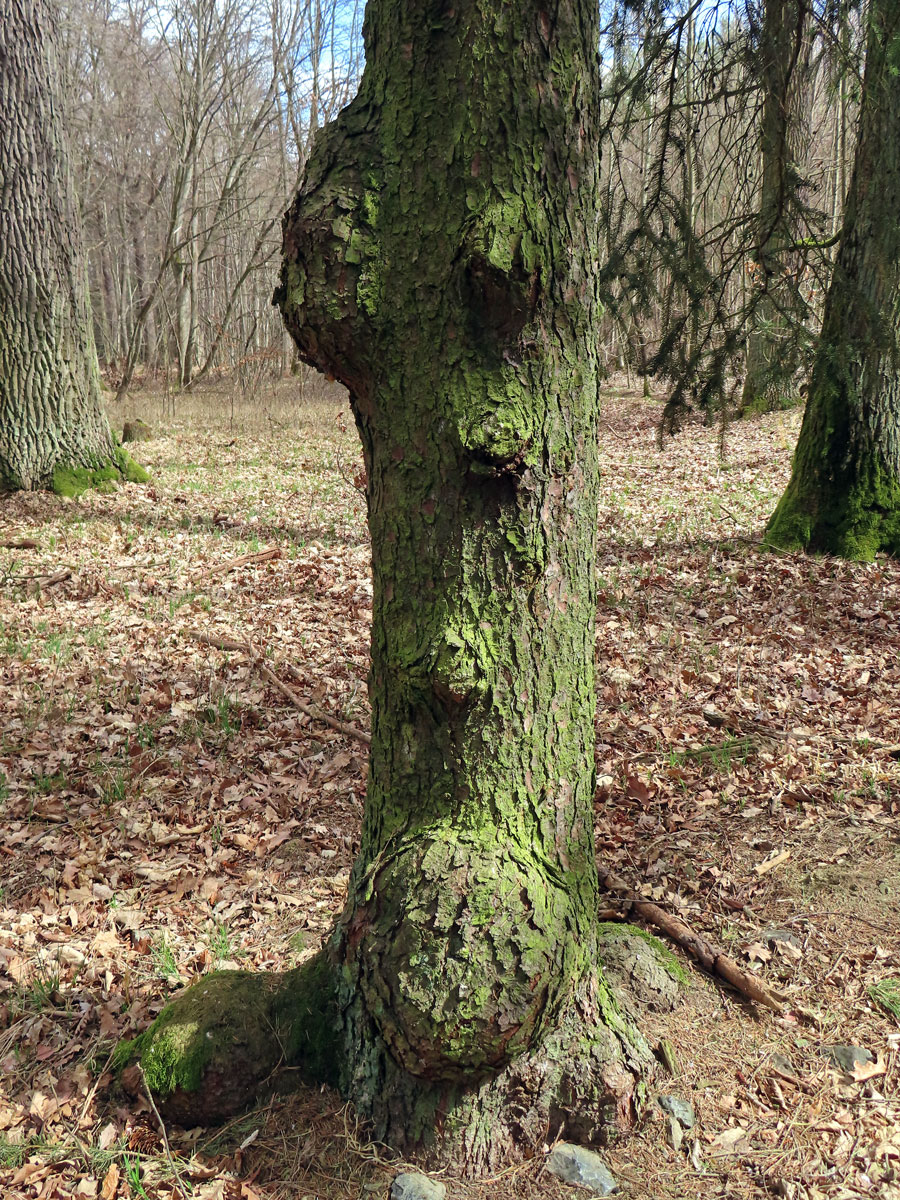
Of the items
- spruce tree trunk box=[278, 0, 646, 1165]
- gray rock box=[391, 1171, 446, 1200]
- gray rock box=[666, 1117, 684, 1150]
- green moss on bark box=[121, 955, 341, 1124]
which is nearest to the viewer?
spruce tree trunk box=[278, 0, 646, 1165]

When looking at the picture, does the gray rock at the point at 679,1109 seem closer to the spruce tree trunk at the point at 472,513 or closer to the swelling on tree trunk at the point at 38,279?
the spruce tree trunk at the point at 472,513

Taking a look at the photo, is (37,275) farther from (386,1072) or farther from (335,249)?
(386,1072)

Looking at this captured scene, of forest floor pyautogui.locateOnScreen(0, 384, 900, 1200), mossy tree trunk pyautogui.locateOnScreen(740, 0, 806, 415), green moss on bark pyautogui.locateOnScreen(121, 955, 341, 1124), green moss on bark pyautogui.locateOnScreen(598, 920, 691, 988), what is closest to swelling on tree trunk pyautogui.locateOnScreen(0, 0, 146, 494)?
forest floor pyautogui.locateOnScreen(0, 384, 900, 1200)

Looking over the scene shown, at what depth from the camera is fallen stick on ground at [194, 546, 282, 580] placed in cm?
712

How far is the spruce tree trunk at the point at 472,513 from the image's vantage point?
79.3 inches

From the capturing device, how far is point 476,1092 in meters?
2.20

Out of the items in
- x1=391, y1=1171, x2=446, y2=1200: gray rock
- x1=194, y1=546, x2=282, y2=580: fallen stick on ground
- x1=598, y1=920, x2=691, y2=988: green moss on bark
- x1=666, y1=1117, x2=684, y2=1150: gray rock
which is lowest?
x1=391, y1=1171, x2=446, y2=1200: gray rock

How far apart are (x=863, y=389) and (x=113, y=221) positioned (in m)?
31.6

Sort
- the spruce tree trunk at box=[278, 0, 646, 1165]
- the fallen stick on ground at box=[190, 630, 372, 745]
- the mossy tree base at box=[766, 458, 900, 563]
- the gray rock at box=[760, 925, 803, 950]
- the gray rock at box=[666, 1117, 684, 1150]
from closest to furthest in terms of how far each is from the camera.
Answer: the spruce tree trunk at box=[278, 0, 646, 1165] → the gray rock at box=[666, 1117, 684, 1150] → the gray rock at box=[760, 925, 803, 950] → the fallen stick on ground at box=[190, 630, 372, 745] → the mossy tree base at box=[766, 458, 900, 563]

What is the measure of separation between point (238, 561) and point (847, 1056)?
6.05 meters

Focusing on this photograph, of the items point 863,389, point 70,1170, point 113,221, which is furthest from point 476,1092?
point 113,221

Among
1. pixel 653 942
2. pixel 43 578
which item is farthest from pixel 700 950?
pixel 43 578

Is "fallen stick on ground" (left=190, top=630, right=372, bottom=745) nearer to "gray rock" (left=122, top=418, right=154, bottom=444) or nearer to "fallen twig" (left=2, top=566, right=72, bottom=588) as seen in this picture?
"fallen twig" (left=2, top=566, right=72, bottom=588)

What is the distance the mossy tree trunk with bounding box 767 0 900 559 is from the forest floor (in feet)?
1.26
